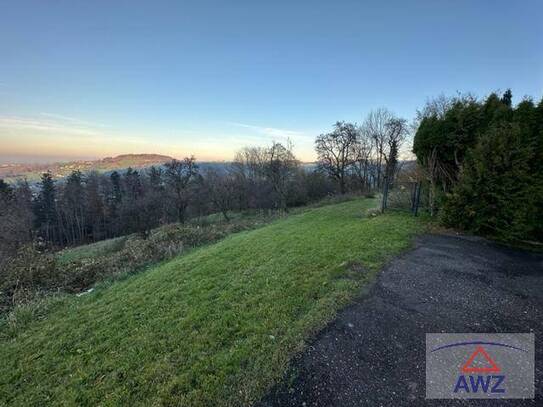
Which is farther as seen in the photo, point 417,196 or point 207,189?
point 207,189

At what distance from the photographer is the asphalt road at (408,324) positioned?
2.70 m

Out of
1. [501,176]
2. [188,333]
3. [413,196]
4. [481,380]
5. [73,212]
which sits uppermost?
[501,176]

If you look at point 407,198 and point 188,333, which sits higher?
point 407,198

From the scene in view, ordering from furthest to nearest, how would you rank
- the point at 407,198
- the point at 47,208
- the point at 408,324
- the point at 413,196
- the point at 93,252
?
the point at 47,208 < the point at 93,252 < the point at 407,198 < the point at 413,196 < the point at 408,324

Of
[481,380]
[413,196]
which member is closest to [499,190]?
[413,196]

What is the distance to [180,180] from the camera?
102 feet

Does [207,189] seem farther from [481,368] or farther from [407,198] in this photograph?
[481,368]

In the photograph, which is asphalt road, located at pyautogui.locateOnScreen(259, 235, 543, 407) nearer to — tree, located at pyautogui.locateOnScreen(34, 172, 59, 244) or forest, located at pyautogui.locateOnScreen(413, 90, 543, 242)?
forest, located at pyautogui.locateOnScreen(413, 90, 543, 242)

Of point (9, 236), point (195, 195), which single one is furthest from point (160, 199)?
point (9, 236)

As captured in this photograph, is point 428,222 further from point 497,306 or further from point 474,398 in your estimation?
point 474,398

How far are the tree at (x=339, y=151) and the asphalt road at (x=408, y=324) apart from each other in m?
30.7

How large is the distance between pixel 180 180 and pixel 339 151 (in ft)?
73.1

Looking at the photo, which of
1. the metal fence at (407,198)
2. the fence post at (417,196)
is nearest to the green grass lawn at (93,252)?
the metal fence at (407,198)

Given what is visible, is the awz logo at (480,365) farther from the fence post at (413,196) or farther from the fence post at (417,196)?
the fence post at (413,196)
